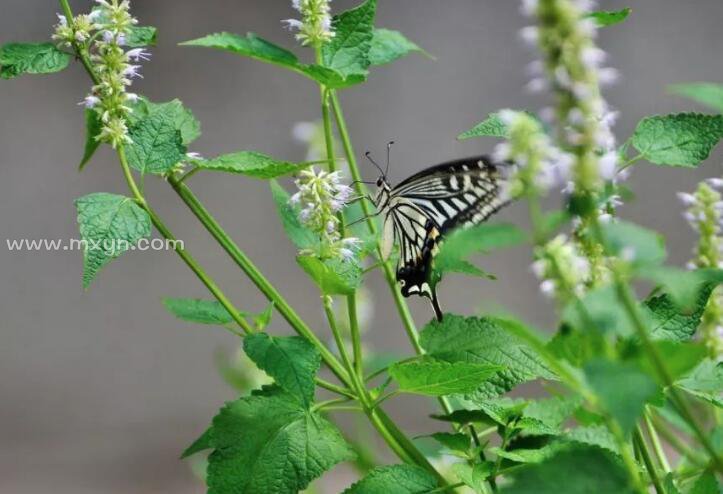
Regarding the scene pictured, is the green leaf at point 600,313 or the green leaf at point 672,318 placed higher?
the green leaf at point 672,318

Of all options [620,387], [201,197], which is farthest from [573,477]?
[201,197]

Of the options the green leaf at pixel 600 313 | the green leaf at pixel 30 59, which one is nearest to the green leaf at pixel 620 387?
the green leaf at pixel 600 313

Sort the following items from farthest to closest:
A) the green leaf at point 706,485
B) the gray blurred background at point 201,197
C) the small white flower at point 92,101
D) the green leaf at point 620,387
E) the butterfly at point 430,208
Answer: the gray blurred background at point 201,197
the butterfly at point 430,208
the small white flower at point 92,101
the green leaf at point 706,485
the green leaf at point 620,387

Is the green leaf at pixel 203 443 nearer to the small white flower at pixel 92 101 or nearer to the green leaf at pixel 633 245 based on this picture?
the small white flower at pixel 92 101

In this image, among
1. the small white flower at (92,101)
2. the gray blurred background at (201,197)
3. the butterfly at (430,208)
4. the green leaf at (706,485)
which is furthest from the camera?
the gray blurred background at (201,197)

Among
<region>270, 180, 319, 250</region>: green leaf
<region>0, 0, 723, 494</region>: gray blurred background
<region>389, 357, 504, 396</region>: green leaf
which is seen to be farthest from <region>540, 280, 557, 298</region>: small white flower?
<region>0, 0, 723, 494</region>: gray blurred background

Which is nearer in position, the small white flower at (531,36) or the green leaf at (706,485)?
the small white flower at (531,36)
